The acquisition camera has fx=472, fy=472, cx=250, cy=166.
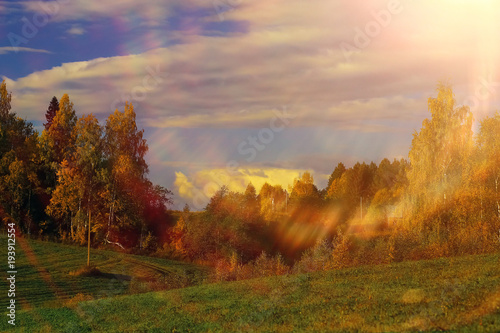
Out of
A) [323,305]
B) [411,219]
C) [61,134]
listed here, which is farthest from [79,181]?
[323,305]

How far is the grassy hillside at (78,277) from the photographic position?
38.7 metres

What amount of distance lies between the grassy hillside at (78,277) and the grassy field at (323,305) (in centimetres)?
826

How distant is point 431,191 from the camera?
177ft

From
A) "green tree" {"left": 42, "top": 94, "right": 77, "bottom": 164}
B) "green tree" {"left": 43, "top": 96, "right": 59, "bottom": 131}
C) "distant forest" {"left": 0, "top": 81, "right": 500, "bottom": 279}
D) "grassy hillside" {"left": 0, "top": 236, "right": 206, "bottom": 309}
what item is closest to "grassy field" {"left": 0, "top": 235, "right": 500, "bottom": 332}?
"grassy hillside" {"left": 0, "top": 236, "right": 206, "bottom": 309}

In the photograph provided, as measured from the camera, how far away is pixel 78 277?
50438 mm

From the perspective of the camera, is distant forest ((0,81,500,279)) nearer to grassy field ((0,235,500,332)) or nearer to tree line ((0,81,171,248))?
tree line ((0,81,171,248))

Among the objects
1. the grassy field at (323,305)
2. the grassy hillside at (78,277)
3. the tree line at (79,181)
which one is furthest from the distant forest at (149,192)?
the grassy field at (323,305)

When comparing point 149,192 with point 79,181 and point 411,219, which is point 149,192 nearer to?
point 79,181

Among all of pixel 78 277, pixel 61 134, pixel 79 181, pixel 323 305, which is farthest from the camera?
pixel 61 134

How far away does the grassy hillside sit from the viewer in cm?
3872

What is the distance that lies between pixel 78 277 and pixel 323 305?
3808 cm

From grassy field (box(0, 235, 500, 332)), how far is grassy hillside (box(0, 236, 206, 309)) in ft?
27.1

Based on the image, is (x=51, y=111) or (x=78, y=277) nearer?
(x=78, y=277)

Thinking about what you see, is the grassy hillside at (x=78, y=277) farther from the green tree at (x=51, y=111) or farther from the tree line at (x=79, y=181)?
the green tree at (x=51, y=111)
